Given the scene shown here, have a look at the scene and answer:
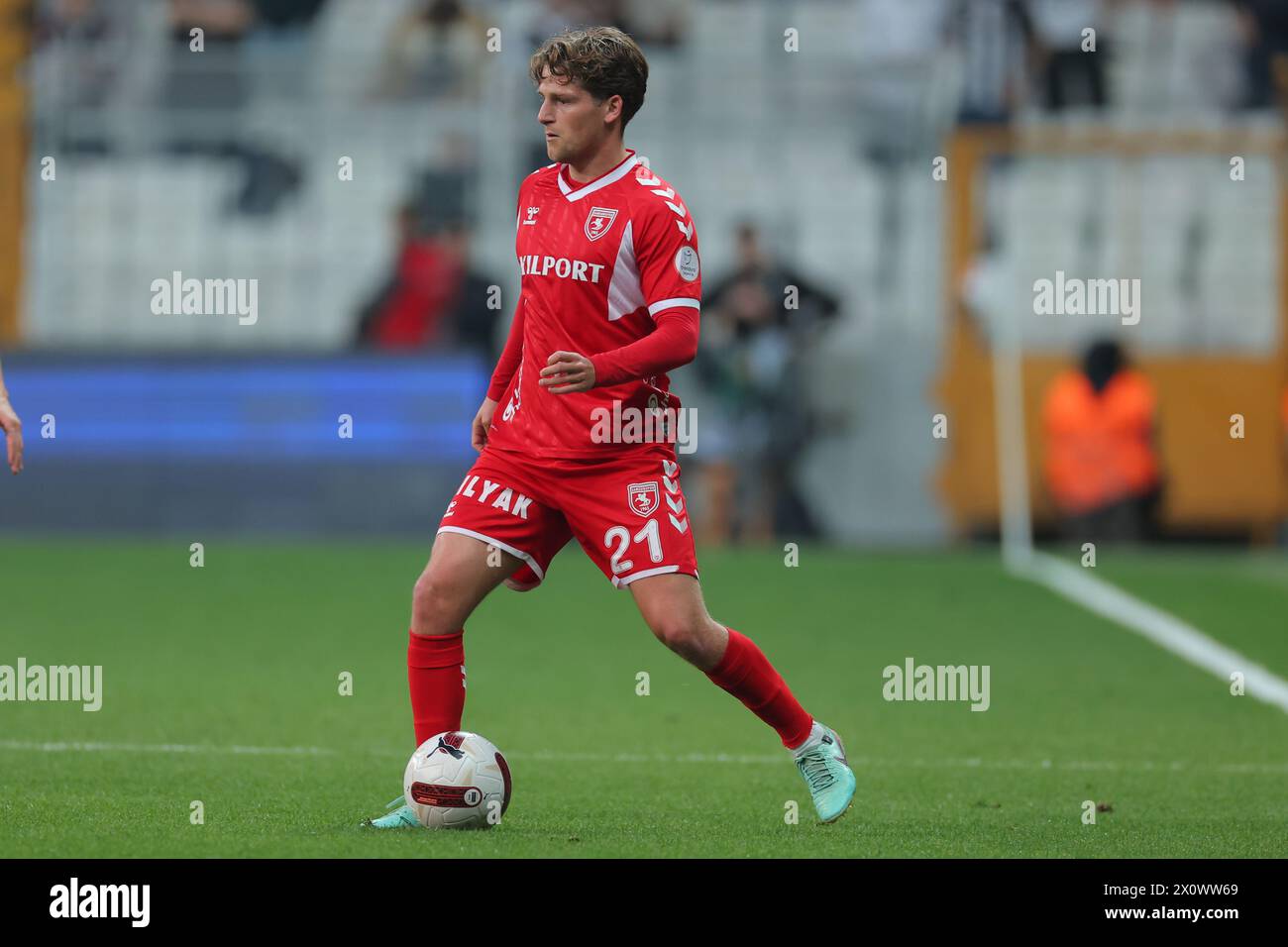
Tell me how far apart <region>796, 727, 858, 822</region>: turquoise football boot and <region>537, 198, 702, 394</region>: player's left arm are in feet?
3.95

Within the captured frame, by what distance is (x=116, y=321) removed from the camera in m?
20.5

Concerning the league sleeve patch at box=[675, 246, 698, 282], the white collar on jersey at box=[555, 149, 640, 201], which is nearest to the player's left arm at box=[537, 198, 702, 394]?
the league sleeve patch at box=[675, 246, 698, 282]

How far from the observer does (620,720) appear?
29.3 feet

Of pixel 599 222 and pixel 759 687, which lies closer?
pixel 599 222

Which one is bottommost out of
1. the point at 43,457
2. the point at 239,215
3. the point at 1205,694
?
the point at 1205,694

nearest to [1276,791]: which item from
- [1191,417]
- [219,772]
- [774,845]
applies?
[774,845]

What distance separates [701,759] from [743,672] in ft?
5.40

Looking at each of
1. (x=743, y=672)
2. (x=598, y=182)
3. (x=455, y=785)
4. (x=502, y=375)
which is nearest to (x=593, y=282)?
(x=598, y=182)

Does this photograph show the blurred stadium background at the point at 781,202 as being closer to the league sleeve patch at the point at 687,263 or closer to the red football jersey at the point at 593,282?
the red football jersey at the point at 593,282

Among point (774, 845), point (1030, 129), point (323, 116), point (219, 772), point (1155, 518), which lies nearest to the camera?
point (774, 845)

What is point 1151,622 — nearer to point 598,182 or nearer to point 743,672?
point 743,672

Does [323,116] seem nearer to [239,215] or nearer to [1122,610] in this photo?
[239,215]

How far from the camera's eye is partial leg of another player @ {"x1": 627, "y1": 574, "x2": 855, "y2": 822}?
20.4ft

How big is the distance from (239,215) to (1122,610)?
10.4 meters
